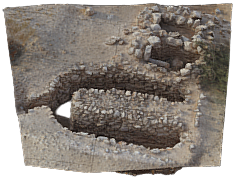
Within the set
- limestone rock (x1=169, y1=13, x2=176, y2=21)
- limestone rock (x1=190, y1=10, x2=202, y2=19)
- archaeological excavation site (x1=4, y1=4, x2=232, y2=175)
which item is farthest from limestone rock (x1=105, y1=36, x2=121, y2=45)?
limestone rock (x1=190, y1=10, x2=202, y2=19)

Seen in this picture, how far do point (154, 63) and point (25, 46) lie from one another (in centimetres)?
224

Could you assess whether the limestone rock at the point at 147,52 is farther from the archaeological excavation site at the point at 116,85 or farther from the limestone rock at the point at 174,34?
the limestone rock at the point at 174,34

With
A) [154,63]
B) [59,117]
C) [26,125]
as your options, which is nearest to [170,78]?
[154,63]

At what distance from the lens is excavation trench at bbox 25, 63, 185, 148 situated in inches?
362

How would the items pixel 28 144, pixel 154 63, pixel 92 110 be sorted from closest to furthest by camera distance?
pixel 28 144 < pixel 92 110 < pixel 154 63

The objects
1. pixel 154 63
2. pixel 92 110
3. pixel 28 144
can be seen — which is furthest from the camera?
pixel 154 63

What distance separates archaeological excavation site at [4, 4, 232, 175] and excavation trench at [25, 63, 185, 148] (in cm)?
2

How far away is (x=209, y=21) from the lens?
10.0m

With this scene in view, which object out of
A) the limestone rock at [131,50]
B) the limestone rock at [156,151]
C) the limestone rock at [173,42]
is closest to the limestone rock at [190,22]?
the limestone rock at [173,42]

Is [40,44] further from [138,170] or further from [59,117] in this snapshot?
[138,170]

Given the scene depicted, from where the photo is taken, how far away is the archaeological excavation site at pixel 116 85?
852 centimetres

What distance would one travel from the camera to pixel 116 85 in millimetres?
9828

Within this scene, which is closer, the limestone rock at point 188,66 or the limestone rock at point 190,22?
the limestone rock at point 188,66

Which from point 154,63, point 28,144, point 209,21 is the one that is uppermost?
point 209,21
